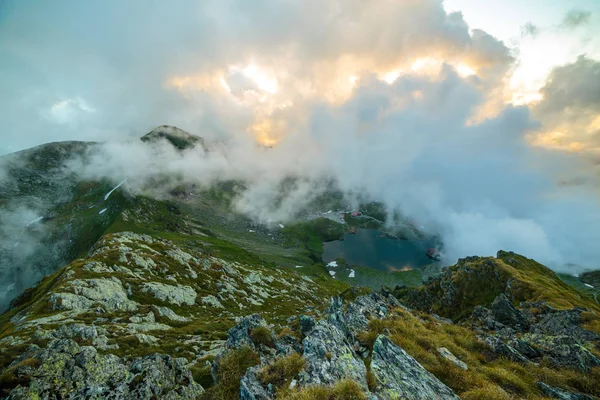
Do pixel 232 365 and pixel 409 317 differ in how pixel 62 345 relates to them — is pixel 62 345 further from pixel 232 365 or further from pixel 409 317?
pixel 409 317

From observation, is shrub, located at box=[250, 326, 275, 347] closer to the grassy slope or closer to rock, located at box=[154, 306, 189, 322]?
rock, located at box=[154, 306, 189, 322]

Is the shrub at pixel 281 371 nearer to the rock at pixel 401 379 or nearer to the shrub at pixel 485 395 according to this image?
the rock at pixel 401 379

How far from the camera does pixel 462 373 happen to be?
12.5 m

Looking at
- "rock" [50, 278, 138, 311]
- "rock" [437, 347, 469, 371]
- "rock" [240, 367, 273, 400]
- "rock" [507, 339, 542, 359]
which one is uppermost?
"rock" [437, 347, 469, 371]

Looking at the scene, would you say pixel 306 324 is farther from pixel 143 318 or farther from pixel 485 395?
pixel 143 318

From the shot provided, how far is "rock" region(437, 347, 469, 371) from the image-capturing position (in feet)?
47.7

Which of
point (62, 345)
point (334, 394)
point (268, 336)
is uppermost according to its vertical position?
point (334, 394)

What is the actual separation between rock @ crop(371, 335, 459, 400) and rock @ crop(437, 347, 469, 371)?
4.04 metres

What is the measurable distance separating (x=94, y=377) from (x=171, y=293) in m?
73.6

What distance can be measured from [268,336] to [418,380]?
10.3 meters

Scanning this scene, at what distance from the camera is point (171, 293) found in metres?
82.2

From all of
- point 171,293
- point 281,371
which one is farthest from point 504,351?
point 171,293

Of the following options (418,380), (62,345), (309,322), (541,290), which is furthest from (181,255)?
(541,290)

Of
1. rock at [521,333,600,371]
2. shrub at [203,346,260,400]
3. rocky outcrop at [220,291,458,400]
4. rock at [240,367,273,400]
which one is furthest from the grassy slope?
rock at [240,367,273,400]
